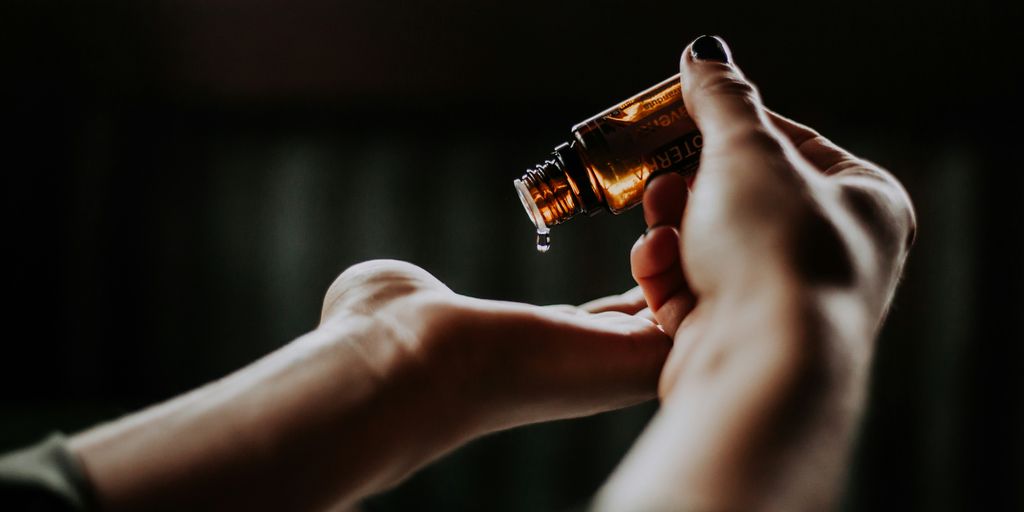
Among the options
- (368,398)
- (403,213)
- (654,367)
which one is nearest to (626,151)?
(654,367)

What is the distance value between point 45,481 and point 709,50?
600mm

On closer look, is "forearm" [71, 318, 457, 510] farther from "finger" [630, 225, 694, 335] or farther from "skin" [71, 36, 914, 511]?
"finger" [630, 225, 694, 335]

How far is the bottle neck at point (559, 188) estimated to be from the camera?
25.8 inches

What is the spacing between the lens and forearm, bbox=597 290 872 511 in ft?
1.04

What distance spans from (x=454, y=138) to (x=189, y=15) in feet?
2.44

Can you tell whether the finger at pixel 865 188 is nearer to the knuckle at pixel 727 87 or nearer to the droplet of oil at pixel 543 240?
the knuckle at pixel 727 87

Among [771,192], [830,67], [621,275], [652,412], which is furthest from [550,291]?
[771,192]

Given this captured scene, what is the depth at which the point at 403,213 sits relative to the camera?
206cm

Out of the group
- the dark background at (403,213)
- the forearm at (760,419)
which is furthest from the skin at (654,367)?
the dark background at (403,213)

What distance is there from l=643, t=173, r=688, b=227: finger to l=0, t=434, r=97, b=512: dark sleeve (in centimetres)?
47

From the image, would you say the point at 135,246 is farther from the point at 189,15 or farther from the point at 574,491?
the point at 574,491

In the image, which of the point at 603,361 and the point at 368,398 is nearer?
the point at 368,398

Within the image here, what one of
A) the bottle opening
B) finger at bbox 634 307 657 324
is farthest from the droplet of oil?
finger at bbox 634 307 657 324

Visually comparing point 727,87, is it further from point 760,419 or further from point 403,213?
point 403,213
